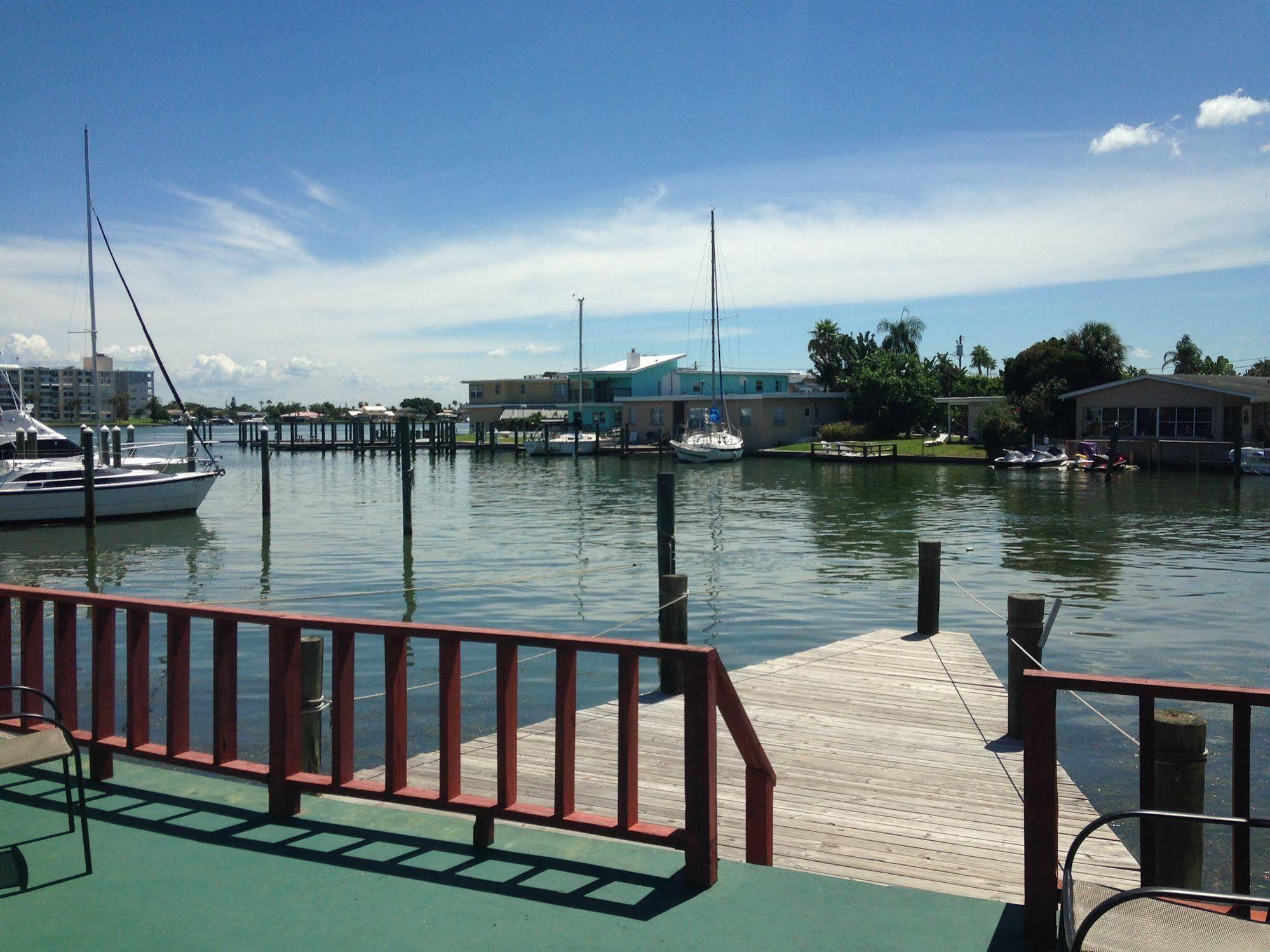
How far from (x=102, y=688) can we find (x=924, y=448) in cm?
6513

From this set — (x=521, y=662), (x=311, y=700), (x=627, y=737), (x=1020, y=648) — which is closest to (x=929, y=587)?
(x=1020, y=648)

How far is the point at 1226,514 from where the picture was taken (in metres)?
34.9

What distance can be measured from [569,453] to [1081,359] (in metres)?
37.0

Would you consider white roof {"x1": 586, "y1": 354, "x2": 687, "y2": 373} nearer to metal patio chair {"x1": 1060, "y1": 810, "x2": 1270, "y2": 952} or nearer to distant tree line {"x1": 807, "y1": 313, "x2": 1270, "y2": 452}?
distant tree line {"x1": 807, "y1": 313, "x2": 1270, "y2": 452}

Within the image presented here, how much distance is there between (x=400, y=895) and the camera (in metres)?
4.27

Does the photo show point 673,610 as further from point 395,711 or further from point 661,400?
point 661,400

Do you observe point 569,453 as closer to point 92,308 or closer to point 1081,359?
point 1081,359

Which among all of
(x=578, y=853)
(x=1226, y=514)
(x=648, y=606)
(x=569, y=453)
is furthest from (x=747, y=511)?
(x=569, y=453)

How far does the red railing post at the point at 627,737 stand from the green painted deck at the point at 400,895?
0.95ft

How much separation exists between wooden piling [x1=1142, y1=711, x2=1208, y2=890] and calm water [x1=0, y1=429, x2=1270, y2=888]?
3817 millimetres

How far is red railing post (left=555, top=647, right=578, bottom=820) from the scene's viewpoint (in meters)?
4.50

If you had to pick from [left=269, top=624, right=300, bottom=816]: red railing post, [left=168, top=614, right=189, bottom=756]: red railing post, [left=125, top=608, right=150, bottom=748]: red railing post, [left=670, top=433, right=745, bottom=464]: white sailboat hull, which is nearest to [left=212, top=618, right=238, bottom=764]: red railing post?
[left=168, top=614, right=189, bottom=756]: red railing post

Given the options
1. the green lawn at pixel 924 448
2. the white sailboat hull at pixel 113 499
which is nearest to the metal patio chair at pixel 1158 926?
the white sailboat hull at pixel 113 499

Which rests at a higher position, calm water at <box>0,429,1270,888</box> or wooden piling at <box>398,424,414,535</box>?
wooden piling at <box>398,424,414,535</box>
